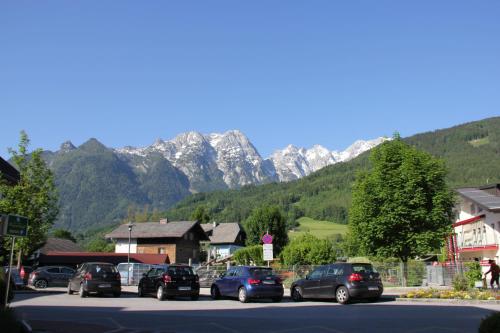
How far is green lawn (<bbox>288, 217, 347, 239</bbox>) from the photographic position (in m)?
134

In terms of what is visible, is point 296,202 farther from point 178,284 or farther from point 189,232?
point 178,284

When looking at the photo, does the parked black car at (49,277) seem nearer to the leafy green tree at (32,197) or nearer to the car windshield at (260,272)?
the leafy green tree at (32,197)

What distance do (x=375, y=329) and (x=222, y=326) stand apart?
152 inches

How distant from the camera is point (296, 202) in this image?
198125 millimetres

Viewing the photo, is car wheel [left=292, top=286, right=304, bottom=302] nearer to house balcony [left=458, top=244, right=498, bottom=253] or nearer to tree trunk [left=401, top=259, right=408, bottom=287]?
tree trunk [left=401, top=259, right=408, bottom=287]

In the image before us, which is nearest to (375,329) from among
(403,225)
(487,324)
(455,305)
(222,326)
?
(222,326)

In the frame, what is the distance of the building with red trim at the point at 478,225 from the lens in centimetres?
4475

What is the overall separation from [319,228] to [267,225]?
73.0 m

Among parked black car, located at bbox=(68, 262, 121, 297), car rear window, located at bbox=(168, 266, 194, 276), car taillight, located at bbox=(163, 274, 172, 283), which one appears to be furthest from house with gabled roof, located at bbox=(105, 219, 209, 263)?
car taillight, located at bbox=(163, 274, 172, 283)

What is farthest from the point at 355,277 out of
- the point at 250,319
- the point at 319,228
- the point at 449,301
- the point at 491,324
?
the point at 319,228

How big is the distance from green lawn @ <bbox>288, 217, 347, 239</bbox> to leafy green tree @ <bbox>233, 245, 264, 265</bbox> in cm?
7561

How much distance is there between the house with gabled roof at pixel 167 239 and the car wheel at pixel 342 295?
49.1 metres

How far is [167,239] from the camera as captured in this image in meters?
69.2

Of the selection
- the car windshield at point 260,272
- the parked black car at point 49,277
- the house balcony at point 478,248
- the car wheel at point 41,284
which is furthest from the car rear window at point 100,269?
the house balcony at point 478,248
